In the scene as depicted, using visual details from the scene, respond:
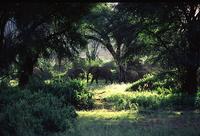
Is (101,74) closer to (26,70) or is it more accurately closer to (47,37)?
(26,70)

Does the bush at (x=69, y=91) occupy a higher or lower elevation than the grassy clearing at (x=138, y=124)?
higher

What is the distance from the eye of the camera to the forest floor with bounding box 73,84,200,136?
1224 cm

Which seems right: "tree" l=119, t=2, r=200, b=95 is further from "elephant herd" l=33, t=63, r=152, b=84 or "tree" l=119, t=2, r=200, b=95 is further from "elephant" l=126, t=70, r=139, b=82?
"elephant" l=126, t=70, r=139, b=82

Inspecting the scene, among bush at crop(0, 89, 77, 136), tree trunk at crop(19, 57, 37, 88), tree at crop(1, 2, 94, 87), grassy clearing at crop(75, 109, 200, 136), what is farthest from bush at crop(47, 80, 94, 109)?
bush at crop(0, 89, 77, 136)

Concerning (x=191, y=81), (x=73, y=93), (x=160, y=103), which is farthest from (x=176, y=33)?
(x=73, y=93)

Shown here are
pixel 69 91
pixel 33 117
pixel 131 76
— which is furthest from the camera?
Answer: pixel 131 76

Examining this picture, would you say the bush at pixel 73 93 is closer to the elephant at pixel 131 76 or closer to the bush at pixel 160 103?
the bush at pixel 160 103

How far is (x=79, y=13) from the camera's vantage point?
17141 millimetres

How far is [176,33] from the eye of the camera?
21.5 metres

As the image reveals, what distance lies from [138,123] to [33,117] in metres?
3.50

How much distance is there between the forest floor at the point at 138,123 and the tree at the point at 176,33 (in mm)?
3440

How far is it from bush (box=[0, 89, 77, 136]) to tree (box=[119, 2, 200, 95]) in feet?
23.2

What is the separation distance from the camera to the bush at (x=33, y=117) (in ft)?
38.3

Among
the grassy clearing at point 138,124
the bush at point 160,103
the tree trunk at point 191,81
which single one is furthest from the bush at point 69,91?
the tree trunk at point 191,81
